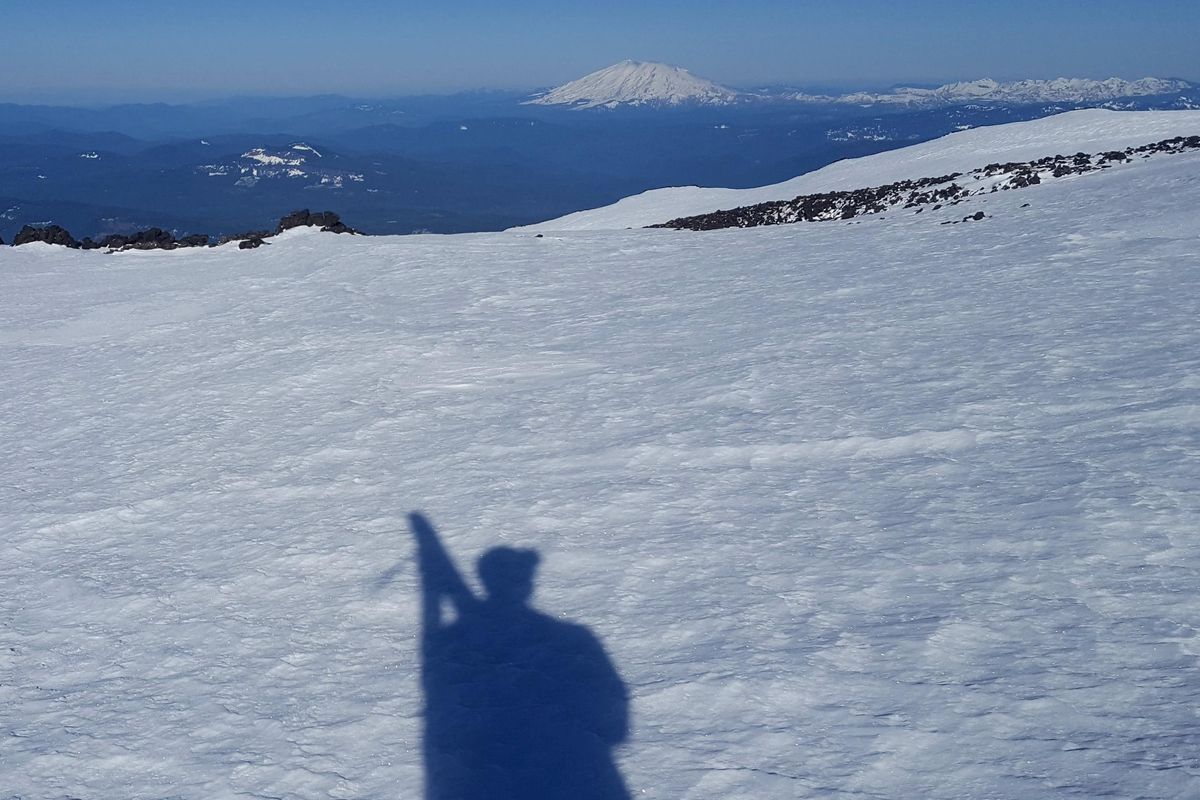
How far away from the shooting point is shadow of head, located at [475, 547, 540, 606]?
17.8ft

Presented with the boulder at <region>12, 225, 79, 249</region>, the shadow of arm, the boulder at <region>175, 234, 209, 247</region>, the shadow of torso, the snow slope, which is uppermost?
the snow slope

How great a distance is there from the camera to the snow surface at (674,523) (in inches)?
156

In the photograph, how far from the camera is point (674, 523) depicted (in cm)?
612

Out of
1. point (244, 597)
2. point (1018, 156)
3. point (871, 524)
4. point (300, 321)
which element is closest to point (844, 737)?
point (871, 524)

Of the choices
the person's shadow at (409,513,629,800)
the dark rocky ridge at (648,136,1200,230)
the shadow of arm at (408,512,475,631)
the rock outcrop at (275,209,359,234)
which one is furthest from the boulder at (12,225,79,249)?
the person's shadow at (409,513,629,800)

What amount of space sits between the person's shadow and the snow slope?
24472 millimetres

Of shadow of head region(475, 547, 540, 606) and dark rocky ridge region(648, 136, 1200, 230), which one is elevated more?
dark rocky ridge region(648, 136, 1200, 230)

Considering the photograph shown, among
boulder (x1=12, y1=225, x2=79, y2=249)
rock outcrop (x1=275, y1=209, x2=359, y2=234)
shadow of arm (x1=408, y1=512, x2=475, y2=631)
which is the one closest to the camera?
shadow of arm (x1=408, y1=512, x2=475, y2=631)

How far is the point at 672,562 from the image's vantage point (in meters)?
5.59

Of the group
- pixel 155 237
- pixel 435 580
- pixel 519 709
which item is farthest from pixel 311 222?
pixel 519 709

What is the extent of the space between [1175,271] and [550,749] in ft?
32.8

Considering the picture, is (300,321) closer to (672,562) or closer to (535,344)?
(535,344)

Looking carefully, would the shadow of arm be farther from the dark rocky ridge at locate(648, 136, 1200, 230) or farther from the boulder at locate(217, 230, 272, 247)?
the dark rocky ridge at locate(648, 136, 1200, 230)

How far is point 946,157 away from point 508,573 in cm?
2860
